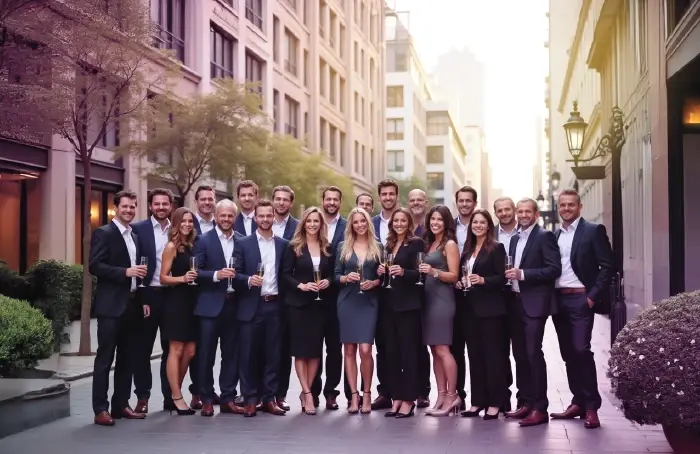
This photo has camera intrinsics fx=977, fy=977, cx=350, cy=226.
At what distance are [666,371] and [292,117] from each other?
42080 mm

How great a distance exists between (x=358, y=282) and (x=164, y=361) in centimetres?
229

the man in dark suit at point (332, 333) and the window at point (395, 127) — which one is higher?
the window at point (395, 127)

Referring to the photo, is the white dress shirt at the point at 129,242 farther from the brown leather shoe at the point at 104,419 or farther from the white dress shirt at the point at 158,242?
the brown leather shoe at the point at 104,419

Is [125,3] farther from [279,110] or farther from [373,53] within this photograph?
[373,53]

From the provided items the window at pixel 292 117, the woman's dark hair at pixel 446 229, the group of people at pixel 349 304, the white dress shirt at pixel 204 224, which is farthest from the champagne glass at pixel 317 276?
the window at pixel 292 117

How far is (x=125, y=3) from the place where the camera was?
16609mm

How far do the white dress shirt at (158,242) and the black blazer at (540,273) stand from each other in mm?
3763

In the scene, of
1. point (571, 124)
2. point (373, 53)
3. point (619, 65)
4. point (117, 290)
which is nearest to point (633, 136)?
point (619, 65)

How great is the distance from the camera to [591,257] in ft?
31.9

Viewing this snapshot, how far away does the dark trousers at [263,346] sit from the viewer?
10.3 meters

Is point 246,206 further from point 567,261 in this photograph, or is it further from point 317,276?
point 567,261

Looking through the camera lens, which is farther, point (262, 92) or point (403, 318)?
point (262, 92)

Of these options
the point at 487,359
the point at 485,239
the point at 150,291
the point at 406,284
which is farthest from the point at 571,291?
the point at 150,291

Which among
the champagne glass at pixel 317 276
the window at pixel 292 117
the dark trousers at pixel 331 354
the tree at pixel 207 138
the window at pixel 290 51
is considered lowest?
the dark trousers at pixel 331 354
